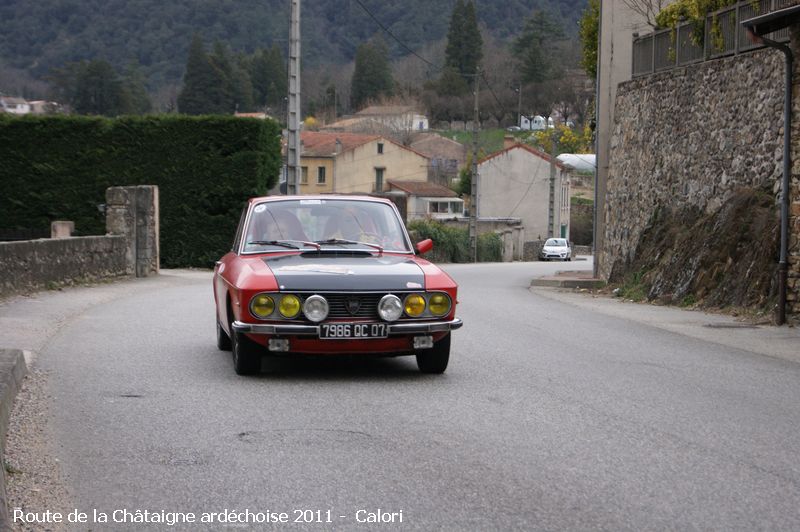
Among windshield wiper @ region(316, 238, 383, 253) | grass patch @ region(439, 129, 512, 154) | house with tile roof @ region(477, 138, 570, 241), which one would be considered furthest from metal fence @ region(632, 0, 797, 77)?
grass patch @ region(439, 129, 512, 154)

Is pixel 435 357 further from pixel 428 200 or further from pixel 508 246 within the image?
pixel 428 200

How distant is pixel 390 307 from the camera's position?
30.0 feet

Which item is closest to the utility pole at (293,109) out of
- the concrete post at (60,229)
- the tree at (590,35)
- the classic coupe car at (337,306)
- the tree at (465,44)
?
the concrete post at (60,229)

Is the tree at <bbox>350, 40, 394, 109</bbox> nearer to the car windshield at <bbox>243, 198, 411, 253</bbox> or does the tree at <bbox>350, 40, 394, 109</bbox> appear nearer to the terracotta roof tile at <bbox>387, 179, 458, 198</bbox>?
the terracotta roof tile at <bbox>387, 179, 458, 198</bbox>

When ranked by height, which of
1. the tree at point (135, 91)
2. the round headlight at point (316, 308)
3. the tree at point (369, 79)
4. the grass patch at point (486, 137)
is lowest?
the round headlight at point (316, 308)

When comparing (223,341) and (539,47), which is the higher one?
(539,47)

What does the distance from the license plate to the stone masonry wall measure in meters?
8.75

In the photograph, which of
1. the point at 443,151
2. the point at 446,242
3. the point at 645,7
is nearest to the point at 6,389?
the point at 645,7

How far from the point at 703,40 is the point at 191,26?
14005cm

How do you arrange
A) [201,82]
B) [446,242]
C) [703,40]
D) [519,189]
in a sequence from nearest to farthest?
1. [703,40]
2. [446,242]
3. [519,189]
4. [201,82]

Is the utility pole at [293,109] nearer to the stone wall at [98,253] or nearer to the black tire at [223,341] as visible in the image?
the stone wall at [98,253]

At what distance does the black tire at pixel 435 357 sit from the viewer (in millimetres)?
9664

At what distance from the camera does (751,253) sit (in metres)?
17.8

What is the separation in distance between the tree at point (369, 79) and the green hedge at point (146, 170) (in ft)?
369
